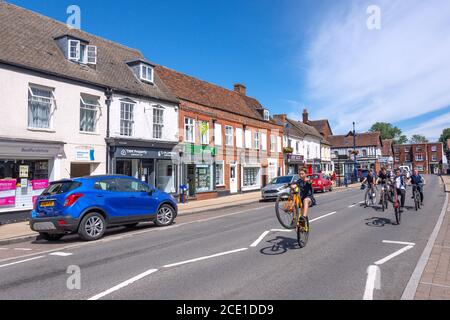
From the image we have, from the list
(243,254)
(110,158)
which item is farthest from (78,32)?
(243,254)

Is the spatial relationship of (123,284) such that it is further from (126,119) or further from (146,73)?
(146,73)

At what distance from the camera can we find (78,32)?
66.5 feet

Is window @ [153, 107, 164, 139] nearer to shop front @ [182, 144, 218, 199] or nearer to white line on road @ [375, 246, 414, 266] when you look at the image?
shop front @ [182, 144, 218, 199]

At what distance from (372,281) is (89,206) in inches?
289

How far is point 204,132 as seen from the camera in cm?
2436

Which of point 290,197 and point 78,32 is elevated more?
point 78,32

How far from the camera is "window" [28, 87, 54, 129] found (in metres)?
14.4

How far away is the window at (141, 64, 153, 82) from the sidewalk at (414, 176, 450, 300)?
58.3 feet

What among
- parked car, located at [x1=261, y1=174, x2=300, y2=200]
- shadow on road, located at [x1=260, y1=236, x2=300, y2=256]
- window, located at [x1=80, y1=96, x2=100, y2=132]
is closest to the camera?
shadow on road, located at [x1=260, y1=236, x2=300, y2=256]

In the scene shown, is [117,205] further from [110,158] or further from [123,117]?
[123,117]

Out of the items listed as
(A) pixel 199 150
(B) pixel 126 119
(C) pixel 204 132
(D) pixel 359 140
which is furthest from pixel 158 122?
(D) pixel 359 140

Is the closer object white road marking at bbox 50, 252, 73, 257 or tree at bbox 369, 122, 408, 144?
white road marking at bbox 50, 252, 73, 257

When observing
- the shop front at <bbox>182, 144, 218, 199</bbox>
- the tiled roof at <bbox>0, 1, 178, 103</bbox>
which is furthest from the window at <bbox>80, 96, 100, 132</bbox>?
the shop front at <bbox>182, 144, 218, 199</bbox>

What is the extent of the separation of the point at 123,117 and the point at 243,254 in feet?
43.8
